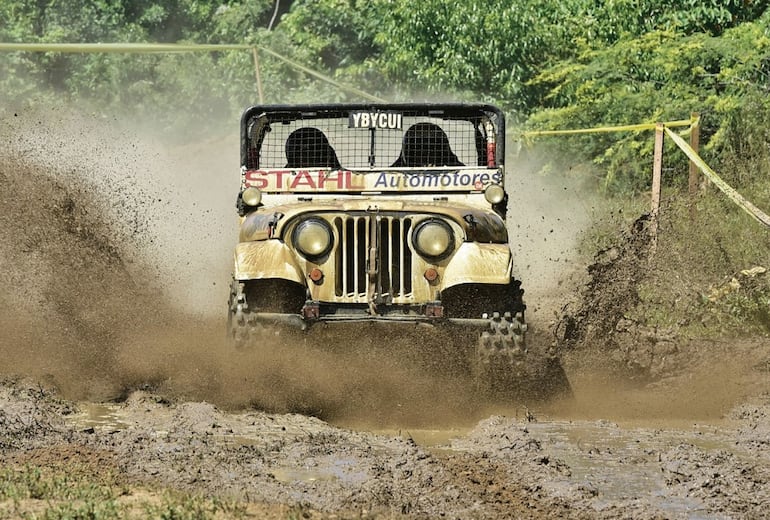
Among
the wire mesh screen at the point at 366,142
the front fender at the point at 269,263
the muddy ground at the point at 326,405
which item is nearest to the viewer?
the muddy ground at the point at 326,405

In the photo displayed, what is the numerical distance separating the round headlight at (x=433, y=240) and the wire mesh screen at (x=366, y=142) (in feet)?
4.45

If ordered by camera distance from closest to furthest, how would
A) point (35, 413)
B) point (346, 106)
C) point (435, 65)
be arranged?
point (35, 413) → point (346, 106) → point (435, 65)

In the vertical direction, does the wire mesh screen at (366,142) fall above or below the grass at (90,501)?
above

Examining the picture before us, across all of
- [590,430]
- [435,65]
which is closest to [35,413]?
[590,430]

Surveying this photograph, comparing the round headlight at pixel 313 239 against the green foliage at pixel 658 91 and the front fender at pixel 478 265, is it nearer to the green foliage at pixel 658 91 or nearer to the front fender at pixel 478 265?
the front fender at pixel 478 265

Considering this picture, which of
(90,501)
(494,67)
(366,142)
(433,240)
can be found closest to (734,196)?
(366,142)

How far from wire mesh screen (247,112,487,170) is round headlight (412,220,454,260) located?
136cm

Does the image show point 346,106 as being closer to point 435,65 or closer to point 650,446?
point 650,446

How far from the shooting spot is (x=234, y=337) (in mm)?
8320

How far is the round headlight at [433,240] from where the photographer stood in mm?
8359

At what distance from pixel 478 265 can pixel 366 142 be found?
183 cm

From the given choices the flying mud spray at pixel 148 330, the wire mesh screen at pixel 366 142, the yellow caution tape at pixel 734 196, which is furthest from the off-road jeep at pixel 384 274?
the yellow caution tape at pixel 734 196

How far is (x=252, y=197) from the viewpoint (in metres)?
9.37

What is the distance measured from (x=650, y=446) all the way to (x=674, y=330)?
3.46 metres
